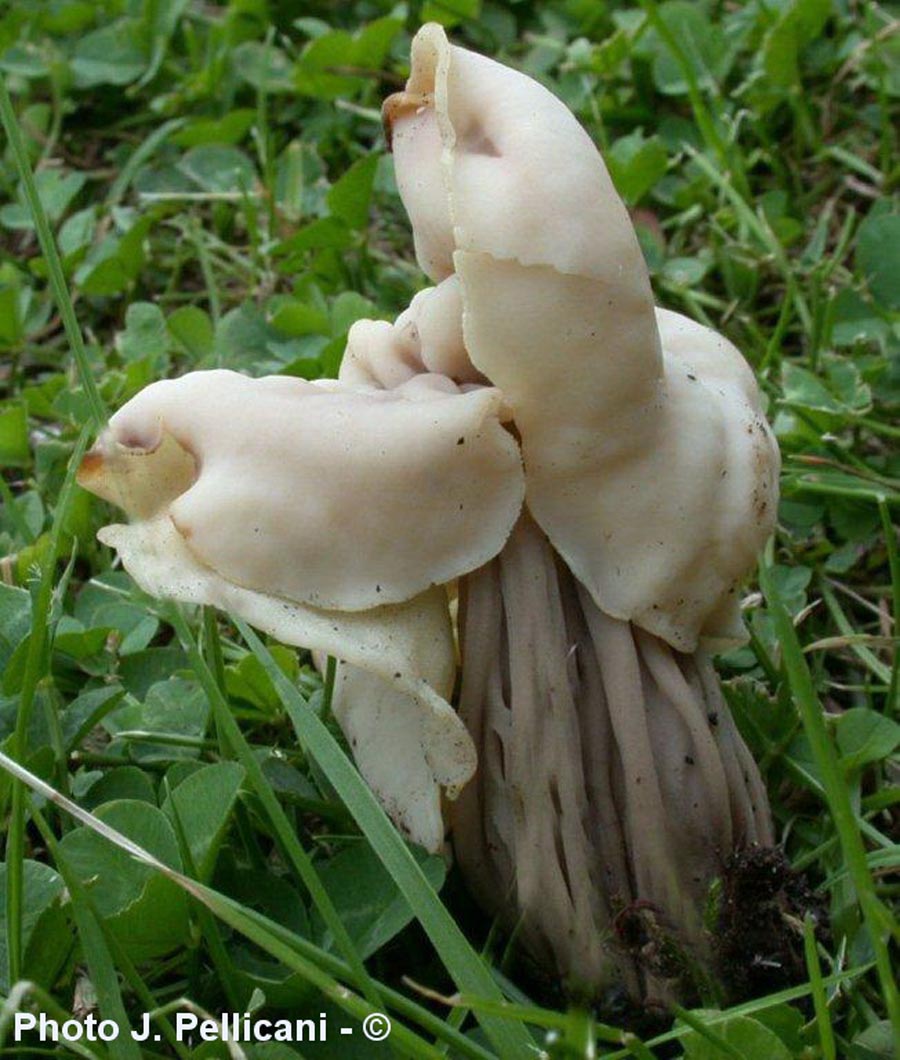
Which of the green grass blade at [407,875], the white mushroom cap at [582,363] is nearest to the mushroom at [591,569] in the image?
the white mushroom cap at [582,363]

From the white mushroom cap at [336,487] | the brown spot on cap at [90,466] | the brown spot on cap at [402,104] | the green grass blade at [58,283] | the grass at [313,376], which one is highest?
the brown spot on cap at [402,104]

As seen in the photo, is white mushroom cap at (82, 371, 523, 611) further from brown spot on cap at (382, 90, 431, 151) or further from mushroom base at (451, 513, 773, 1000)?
brown spot on cap at (382, 90, 431, 151)

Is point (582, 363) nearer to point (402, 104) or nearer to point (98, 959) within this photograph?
point (402, 104)

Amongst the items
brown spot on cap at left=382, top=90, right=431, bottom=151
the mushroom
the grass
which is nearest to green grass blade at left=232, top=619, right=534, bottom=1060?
the grass

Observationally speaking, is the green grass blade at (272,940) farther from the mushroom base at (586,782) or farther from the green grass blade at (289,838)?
the mushroom base at (586,782)

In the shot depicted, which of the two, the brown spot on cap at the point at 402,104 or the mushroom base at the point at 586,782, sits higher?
the brown spot on cap at the point at 402,104

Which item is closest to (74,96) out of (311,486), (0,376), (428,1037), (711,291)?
(0,376)
